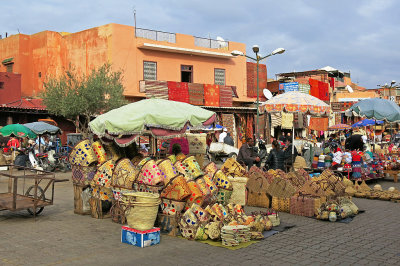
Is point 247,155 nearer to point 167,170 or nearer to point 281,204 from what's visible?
point 281,204

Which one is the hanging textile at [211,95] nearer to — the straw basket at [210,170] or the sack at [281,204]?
the sack at [281,204]

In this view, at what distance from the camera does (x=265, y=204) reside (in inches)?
373

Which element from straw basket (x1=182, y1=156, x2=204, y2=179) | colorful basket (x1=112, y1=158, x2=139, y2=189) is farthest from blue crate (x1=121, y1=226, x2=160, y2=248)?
straw basket (x1=182, y1=156, x2=204, y2=179)

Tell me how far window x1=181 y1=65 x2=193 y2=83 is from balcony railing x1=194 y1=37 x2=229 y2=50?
5.82 ft

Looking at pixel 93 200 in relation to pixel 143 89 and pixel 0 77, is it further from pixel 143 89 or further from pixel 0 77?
pixel 0 77

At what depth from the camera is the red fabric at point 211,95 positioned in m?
27.0

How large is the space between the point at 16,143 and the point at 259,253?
643 inches

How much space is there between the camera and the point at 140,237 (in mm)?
6223

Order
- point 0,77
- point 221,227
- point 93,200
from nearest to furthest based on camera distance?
1. point 221,227
2. point 93,200
3. point 0,77

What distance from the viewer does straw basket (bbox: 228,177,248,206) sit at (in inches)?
360

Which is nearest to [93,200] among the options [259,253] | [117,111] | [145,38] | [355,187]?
[117,111]

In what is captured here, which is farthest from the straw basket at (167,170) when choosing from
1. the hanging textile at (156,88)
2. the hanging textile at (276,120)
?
the hanging textile at (276,120)

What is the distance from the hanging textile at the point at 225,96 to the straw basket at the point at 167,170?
2049 cm

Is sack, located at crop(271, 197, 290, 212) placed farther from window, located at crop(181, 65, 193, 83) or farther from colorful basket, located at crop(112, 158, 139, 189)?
window, located at crop(181, 65, 193, 83)
